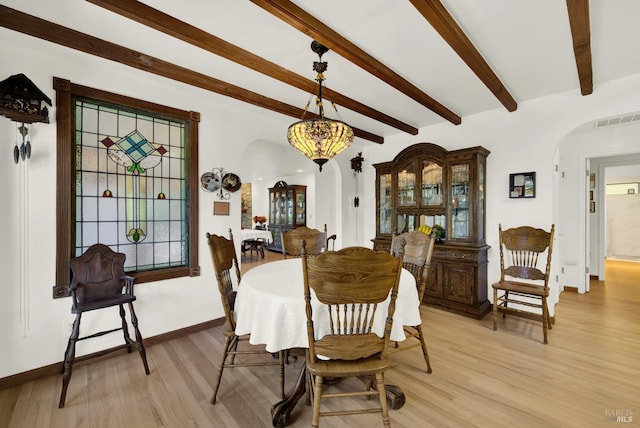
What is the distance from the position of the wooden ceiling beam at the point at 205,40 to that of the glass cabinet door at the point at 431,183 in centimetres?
161

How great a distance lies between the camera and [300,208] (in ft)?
27.3

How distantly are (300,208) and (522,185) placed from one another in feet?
19.1

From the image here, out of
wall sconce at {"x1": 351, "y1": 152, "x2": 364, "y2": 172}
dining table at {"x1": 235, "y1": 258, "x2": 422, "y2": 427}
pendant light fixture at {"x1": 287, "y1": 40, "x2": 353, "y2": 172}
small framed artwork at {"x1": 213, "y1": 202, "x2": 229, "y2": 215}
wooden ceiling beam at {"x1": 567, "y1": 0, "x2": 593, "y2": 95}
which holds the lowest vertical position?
dining table at {"x1": 235, "y1": 258, "x2": 422, "y2": 427}

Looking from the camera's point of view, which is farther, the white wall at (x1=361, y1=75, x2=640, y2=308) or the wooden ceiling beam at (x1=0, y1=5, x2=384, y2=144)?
the white wall at (x1=361, y1=75, x2=640, y2=308)

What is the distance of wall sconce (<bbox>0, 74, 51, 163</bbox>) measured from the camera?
1964mm

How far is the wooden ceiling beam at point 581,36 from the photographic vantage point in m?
1.66

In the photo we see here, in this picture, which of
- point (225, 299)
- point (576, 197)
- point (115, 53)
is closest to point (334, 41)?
point (115, 53)

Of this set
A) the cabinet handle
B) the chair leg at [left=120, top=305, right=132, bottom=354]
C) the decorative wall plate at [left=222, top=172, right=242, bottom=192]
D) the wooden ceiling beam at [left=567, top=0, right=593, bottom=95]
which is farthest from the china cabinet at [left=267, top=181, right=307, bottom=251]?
the wooden ceiling beam at [left=567, top=0, right=593, bottom=95]

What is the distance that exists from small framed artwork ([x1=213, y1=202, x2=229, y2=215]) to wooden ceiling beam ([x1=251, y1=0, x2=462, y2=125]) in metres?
2.08

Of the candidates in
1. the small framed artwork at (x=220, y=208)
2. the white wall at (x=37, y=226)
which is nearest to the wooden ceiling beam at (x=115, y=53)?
the white wall at (x=37, y=226)

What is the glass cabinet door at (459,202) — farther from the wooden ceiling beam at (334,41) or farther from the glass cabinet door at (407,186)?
the wooden ceiling beam at (334,41)

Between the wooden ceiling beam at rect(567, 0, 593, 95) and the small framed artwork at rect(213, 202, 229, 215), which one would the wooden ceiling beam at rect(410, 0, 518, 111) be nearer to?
the wooden ceiling beam at rect(567, 0, 593, 95)

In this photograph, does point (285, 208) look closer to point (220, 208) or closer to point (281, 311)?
point (220, 208)

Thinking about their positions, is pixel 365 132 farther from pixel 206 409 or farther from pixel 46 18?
pixel 206 409
